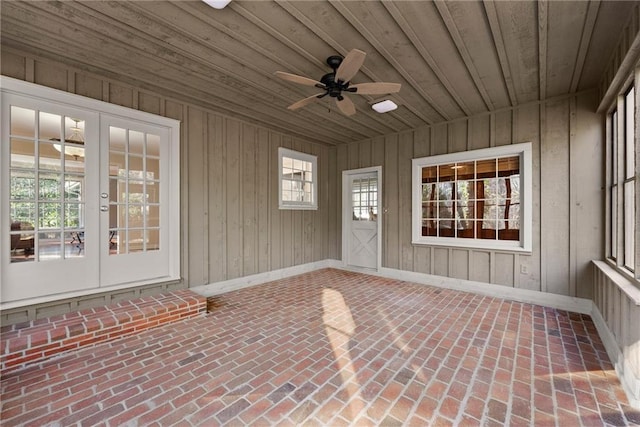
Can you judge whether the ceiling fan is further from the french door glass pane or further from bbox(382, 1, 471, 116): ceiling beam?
the french door glass pane

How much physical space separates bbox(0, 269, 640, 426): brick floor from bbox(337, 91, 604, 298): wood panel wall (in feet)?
2.14

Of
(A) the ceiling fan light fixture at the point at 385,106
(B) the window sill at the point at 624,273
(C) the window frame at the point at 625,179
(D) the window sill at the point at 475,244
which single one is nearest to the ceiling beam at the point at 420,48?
(A) the ceiling fan light fixture at the point at 385,106

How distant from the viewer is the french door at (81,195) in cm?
274

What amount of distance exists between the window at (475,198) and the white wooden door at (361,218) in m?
0.95

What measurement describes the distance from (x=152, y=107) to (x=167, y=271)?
7.24 feet

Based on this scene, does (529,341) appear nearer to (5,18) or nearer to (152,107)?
(152,107)

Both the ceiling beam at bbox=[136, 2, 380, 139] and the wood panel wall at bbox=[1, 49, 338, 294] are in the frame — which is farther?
the wood panel wall at bbox=[1, 49, 338, 294]

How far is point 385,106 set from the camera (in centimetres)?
388

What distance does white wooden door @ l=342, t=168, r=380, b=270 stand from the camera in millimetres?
5793

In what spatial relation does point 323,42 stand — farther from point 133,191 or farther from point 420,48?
point 133,191

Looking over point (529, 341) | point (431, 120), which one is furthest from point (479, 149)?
point (529, 341)

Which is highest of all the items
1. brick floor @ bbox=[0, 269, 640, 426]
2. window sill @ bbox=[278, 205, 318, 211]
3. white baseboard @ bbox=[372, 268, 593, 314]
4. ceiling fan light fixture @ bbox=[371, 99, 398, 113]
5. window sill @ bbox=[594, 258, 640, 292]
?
ceiling fan light fixture @ bbox=[371, 99, 398, 113]

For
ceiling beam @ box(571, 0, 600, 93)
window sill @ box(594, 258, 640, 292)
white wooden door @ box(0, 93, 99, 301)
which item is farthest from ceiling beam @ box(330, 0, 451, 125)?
white wooden door @ box(0, 93, 99, 301)

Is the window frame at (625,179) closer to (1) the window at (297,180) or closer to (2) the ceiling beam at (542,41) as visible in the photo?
(2) the ceiling beam at (542,41)
